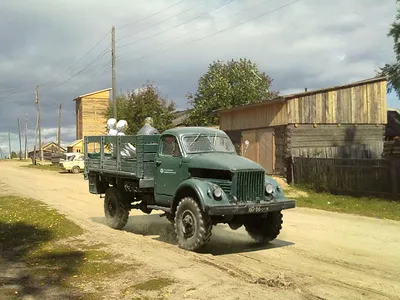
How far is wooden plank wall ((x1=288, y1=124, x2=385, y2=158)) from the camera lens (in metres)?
22.2

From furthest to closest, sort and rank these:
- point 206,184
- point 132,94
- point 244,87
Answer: point 244,87
point 132,94
point 206,184

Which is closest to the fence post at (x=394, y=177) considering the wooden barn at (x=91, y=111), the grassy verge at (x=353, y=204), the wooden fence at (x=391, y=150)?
the grassy verge at (x=353, y=204)

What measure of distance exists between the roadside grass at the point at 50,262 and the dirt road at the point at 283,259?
0.54 metres

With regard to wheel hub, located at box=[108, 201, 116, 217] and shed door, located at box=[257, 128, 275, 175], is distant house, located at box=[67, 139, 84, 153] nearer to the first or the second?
shed door, located at box=[257, 128, 275, 175]

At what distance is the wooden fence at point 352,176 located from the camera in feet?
50.9

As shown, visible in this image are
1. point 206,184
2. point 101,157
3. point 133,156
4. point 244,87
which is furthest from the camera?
point 244,87

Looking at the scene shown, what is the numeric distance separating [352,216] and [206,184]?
21.9ft

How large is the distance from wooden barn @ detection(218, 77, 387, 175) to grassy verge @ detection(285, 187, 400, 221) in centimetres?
502

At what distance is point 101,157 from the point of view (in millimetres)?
11562

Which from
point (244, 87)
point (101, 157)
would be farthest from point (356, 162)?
point (244, 87)

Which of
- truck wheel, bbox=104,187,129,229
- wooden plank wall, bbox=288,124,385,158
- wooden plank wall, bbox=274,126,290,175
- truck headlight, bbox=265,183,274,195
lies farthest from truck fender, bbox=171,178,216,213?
wooden plank wall, bbox=288,124,385,158

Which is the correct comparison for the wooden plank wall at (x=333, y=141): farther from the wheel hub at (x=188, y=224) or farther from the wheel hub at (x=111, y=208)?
the wheel hub at (x=188, y=224)

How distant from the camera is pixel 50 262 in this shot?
24.7 feet

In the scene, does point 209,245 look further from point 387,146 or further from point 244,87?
point 244,87
